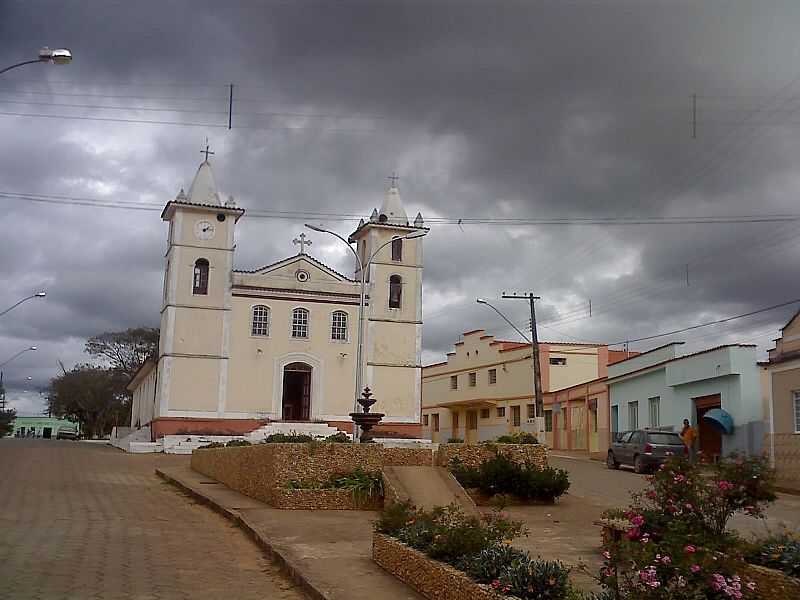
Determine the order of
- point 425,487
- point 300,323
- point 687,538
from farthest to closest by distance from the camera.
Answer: point 300,323 → point 425,487 → point 687,538

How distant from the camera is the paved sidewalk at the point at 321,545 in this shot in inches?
313

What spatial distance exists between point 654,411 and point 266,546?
25360 mm

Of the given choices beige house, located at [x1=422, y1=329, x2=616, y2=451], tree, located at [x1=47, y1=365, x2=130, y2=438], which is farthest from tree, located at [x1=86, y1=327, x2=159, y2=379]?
beige house, located at [x1=422, y1=329, x2=616, y2=451]

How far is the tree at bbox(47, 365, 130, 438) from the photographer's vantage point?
75.5 metres

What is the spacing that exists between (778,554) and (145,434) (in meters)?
38.4

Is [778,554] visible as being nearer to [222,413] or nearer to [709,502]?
[709,502]

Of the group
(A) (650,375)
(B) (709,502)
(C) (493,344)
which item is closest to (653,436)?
(A) (650,375)

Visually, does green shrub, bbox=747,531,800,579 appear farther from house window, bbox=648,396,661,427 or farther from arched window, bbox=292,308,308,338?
arched window, bbox=292,308,308,338

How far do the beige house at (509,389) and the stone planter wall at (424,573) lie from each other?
3116cm

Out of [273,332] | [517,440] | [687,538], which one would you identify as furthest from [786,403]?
[273,332]

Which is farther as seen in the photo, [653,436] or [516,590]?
[653,436]

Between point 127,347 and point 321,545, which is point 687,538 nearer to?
point 321,545

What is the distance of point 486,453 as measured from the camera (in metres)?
16.4

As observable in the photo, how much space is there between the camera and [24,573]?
8.84 meters
